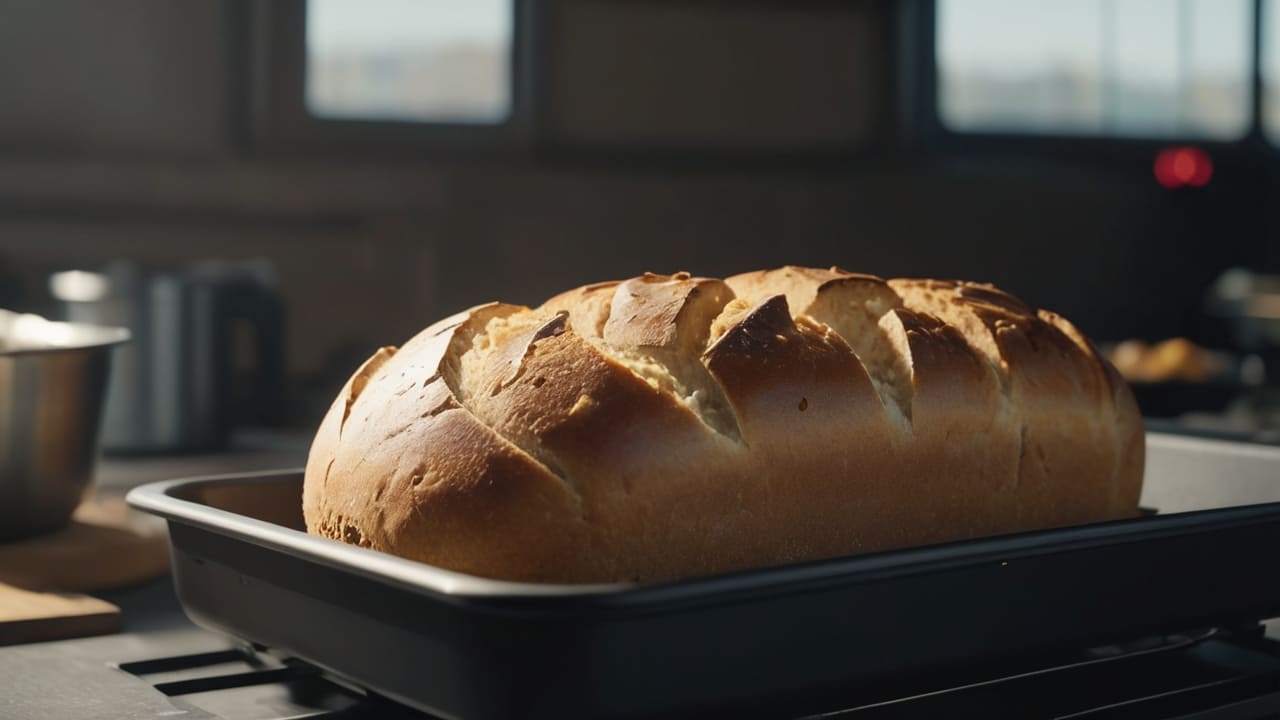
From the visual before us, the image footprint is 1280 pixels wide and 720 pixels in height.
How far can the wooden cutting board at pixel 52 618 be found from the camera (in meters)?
Result: 0.78

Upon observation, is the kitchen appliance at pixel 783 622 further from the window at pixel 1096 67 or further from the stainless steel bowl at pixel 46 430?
the window at pixel 1096 67

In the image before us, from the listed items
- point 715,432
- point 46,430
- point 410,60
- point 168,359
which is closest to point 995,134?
point 410,60

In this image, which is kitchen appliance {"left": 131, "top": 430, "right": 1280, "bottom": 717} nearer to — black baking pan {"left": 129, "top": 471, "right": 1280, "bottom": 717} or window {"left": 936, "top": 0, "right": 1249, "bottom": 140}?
black baking pan {"left": 129, "top": 471, "right": 1280, "bottom": 717}

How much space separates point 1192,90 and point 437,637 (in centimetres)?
422

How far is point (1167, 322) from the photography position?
13.3 ft

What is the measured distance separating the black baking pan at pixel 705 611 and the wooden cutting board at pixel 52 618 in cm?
16

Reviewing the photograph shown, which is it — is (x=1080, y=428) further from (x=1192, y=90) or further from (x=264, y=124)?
(x=1192, y=90)

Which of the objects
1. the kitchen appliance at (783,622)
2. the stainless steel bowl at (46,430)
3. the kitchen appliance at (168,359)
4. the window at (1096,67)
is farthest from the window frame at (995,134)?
the kitchen appliance at (783,622)

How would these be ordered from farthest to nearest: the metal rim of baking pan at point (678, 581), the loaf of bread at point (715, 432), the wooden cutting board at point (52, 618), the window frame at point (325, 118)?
1. the window frame at point (325, 118)
2. the wooden cutting board at point (52, 618)
3. the loaf of bread at point (715, 432)
4. the metal rim of baking pan at point (678, 581)

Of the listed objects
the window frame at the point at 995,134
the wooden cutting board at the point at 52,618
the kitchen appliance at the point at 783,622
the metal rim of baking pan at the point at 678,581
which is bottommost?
the wooden cutting board at the point at 52,618

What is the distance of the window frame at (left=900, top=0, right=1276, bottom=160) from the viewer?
3.76 m

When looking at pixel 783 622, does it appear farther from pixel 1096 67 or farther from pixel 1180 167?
A: pixel 1096 67

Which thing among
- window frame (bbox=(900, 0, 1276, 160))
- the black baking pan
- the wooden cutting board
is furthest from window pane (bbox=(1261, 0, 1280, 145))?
the wooden cutting board

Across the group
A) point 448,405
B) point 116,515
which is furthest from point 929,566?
point 116,515
